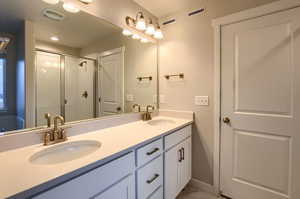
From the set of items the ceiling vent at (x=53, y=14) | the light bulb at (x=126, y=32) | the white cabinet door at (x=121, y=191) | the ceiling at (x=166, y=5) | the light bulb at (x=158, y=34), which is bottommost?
the white cabinet door at (x=121, y=191)

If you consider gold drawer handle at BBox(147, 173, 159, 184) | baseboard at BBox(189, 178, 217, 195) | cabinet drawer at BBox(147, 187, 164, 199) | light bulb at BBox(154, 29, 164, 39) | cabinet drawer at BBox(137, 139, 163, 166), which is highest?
light bulb at BBox(154, 29, 164, 39)

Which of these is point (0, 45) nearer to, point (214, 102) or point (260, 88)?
point (214, 102)

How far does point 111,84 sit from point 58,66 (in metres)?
0.59

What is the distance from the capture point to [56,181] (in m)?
0.67

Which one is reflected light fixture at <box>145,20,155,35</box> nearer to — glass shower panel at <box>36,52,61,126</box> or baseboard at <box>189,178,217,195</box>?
glass shower panel at <box>36,52,61,126</box>

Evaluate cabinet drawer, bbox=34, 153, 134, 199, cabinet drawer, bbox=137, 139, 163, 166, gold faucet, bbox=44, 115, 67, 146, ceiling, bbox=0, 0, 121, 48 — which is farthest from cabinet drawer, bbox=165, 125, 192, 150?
ceiling, bbox=0, 0, 121, 48

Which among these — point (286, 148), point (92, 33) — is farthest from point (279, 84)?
point (92, 33)

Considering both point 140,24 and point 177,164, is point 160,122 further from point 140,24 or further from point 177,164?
point 140,24

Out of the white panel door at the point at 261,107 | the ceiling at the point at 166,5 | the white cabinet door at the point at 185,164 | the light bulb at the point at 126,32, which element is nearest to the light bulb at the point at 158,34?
the ceiling at the point at 166,5

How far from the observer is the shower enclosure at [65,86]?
1.20 meters

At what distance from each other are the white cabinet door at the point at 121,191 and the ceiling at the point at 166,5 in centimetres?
201

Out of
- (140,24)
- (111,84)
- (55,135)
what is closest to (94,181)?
(55,135)

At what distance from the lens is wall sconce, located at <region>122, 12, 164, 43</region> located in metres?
1.88

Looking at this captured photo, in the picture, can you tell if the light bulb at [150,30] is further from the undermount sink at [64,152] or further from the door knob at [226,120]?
the undermount sink at [64,152]
